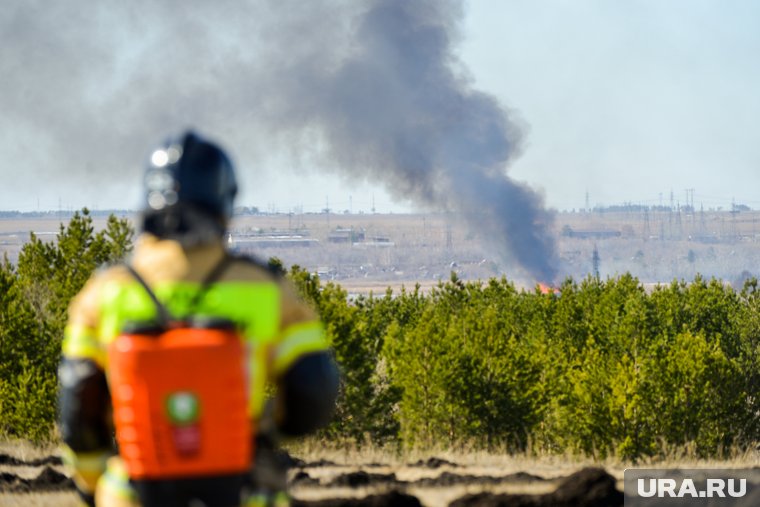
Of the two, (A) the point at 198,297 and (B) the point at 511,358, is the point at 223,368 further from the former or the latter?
(B) the point at 511,358

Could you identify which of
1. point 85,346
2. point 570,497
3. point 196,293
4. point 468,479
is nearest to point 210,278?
point 196,293

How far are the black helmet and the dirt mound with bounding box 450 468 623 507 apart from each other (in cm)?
677

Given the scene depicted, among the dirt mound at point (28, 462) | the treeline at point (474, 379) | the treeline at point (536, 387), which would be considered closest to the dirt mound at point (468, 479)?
the dirt mound at point (28, 462)

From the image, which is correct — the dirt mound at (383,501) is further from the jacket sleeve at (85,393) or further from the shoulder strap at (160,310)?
the shoulder strap at (160,310)

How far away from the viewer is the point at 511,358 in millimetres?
47750

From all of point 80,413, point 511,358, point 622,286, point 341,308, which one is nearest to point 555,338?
point 622,286

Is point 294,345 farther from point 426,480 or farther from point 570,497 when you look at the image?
point 426,480

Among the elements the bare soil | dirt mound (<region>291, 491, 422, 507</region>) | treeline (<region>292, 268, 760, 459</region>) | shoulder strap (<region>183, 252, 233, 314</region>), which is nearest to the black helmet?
shoulder strap (<region>183, 252, 233, 314</region>)

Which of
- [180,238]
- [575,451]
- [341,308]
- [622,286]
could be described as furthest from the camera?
[622,286]

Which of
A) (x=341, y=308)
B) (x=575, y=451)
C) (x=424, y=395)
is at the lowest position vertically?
(x=575, y=451)

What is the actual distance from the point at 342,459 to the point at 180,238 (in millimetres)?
16522

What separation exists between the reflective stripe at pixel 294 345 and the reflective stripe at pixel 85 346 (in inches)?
22.0

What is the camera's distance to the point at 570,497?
1045 cm

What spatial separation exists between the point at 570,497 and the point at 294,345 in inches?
284
